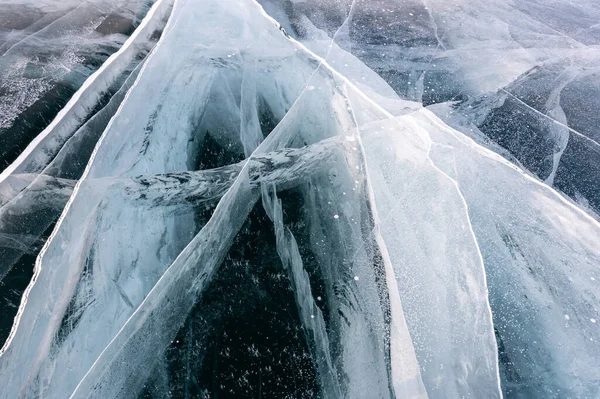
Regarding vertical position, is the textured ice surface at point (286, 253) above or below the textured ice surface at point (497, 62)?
below

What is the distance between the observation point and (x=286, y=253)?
3.83 ft

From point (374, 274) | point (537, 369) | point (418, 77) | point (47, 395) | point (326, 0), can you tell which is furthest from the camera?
point (326, 0)

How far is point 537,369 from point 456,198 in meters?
0.52

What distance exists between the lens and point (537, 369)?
1040 mm

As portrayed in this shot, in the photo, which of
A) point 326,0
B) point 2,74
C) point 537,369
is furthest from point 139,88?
point 537,369

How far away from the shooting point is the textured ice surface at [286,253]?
0.98m

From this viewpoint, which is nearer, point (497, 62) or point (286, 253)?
point (286, 253)

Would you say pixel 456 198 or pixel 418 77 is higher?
pixel 418 77

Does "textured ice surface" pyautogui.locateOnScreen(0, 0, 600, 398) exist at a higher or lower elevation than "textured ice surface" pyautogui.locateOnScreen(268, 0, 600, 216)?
lower

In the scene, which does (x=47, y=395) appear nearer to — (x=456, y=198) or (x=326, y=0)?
(x=456, y=198)

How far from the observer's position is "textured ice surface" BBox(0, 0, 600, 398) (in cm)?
98

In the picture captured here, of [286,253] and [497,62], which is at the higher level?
[497,62]

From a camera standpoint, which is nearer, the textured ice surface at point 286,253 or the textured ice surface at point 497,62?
the textured ice surface at point 286,253

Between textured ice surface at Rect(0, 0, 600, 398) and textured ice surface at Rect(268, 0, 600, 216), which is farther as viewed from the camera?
textured ice surface at Rect(268, 0, 600, 216)
